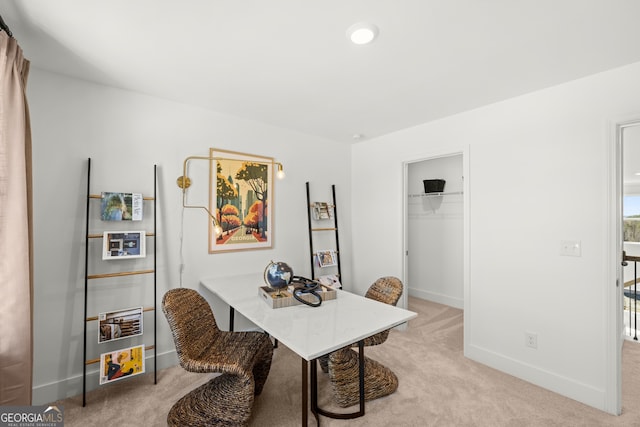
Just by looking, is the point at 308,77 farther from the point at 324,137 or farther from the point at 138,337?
the point at 138,337

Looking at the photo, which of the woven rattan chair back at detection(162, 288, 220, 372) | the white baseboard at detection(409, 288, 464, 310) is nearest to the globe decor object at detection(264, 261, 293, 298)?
the woven rattan chair back at detection(162, 288, 220, 372)

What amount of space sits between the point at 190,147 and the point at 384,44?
1967mm

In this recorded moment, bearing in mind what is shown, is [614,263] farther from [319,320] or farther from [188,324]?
[188,324]

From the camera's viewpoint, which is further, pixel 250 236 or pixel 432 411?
pixel 250 236

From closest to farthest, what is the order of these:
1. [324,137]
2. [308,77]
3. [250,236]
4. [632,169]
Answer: [308,77], [632,169], [250,236], [324,137]

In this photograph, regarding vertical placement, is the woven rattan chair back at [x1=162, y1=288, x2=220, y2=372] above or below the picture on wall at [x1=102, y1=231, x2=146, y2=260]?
below

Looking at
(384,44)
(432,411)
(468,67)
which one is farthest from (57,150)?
(432,411)

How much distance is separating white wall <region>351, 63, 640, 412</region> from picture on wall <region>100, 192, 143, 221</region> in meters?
2.93

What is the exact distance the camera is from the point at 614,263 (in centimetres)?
207

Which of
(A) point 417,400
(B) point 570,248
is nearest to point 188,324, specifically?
(A) point 417,400

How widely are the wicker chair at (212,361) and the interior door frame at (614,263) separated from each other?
241cm

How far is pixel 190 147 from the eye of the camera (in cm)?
283

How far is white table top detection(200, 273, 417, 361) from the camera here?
4.91ft

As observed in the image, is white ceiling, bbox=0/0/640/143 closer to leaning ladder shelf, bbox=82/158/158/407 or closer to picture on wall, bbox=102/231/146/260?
leaning ladder shelf, bbox=82/158/158/407
